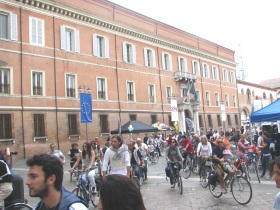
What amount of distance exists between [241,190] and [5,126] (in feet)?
59.9

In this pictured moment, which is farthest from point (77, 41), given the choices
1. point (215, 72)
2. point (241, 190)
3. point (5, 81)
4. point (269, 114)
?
point (215, 72)

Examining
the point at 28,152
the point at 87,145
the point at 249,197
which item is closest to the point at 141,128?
the point at 28,152

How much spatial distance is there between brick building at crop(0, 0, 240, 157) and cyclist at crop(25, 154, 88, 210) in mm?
16517

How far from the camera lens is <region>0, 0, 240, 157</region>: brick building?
73.6ft

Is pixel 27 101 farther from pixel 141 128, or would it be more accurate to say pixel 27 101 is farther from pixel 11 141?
pixel 141 128

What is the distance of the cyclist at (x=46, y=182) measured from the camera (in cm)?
275

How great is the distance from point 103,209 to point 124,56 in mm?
30633

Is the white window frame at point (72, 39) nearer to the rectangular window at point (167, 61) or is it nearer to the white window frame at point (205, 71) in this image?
the rectangular window at point (167, 61)

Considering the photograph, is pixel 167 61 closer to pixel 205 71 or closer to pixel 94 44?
pixel 205 71

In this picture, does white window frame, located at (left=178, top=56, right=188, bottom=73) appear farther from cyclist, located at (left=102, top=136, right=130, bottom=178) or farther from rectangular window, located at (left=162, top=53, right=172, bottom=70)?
cyclist, located at (left=102, top=136, right=130, bottom=178)

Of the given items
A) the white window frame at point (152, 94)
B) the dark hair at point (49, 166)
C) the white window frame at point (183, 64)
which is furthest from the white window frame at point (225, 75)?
the dark hair at point (49, 166)

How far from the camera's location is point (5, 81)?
71.7 feet

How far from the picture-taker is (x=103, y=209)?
2029mm

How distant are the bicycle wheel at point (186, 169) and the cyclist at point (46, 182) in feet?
35.6
